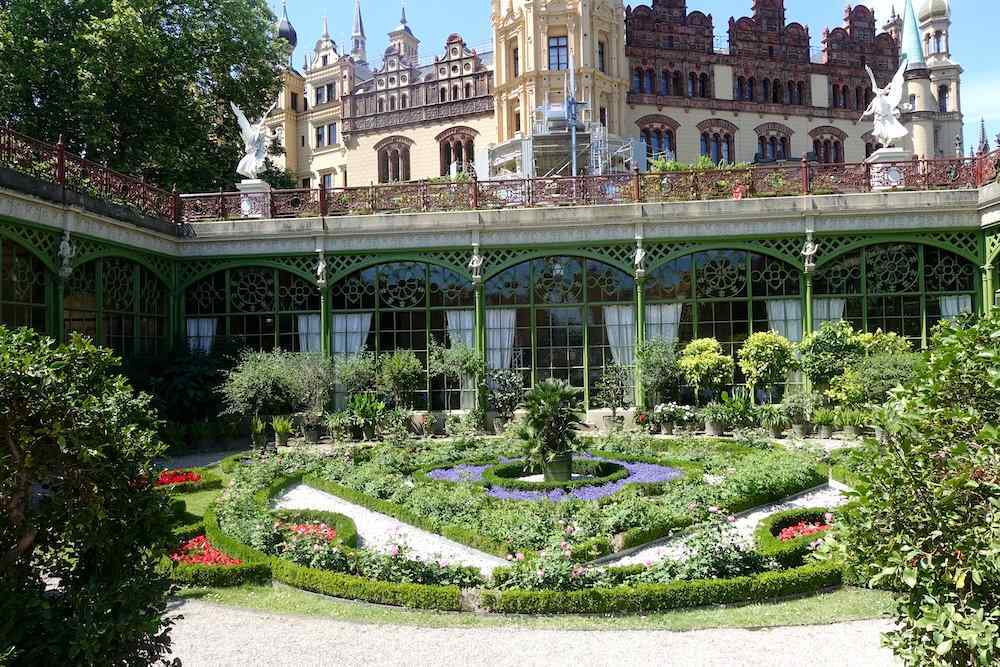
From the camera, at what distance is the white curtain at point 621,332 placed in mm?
18984

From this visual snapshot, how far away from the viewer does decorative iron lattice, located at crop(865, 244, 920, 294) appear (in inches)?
728

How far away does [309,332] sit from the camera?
1952 cm

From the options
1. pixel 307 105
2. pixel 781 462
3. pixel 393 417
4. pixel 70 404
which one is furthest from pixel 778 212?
pixel 307 105

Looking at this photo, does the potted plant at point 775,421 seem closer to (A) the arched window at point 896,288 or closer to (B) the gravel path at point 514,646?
(A) the arched window at point 896,288

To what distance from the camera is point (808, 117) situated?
5122 centimetres

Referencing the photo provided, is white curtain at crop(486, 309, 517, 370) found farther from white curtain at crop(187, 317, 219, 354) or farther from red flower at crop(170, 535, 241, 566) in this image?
red flower at crop(170, 535, 241, 566)

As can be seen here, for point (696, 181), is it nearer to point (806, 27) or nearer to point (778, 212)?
point (778, 212)

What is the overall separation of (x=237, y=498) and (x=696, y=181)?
42.2ft

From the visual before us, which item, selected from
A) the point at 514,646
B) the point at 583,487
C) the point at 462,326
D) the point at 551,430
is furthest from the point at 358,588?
the point at 462,326

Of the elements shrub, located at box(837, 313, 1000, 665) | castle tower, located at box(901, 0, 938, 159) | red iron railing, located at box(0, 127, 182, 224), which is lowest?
shrub, located at box(837, 313, 1000, 665)

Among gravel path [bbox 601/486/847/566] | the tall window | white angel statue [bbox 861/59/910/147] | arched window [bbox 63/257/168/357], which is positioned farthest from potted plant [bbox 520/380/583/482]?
the tall window

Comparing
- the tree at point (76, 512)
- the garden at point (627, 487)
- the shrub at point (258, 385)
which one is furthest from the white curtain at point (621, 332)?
the tree at point (76, 512)

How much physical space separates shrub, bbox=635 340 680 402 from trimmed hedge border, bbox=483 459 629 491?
4.83 m

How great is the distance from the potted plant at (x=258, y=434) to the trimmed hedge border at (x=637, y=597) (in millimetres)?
9766
